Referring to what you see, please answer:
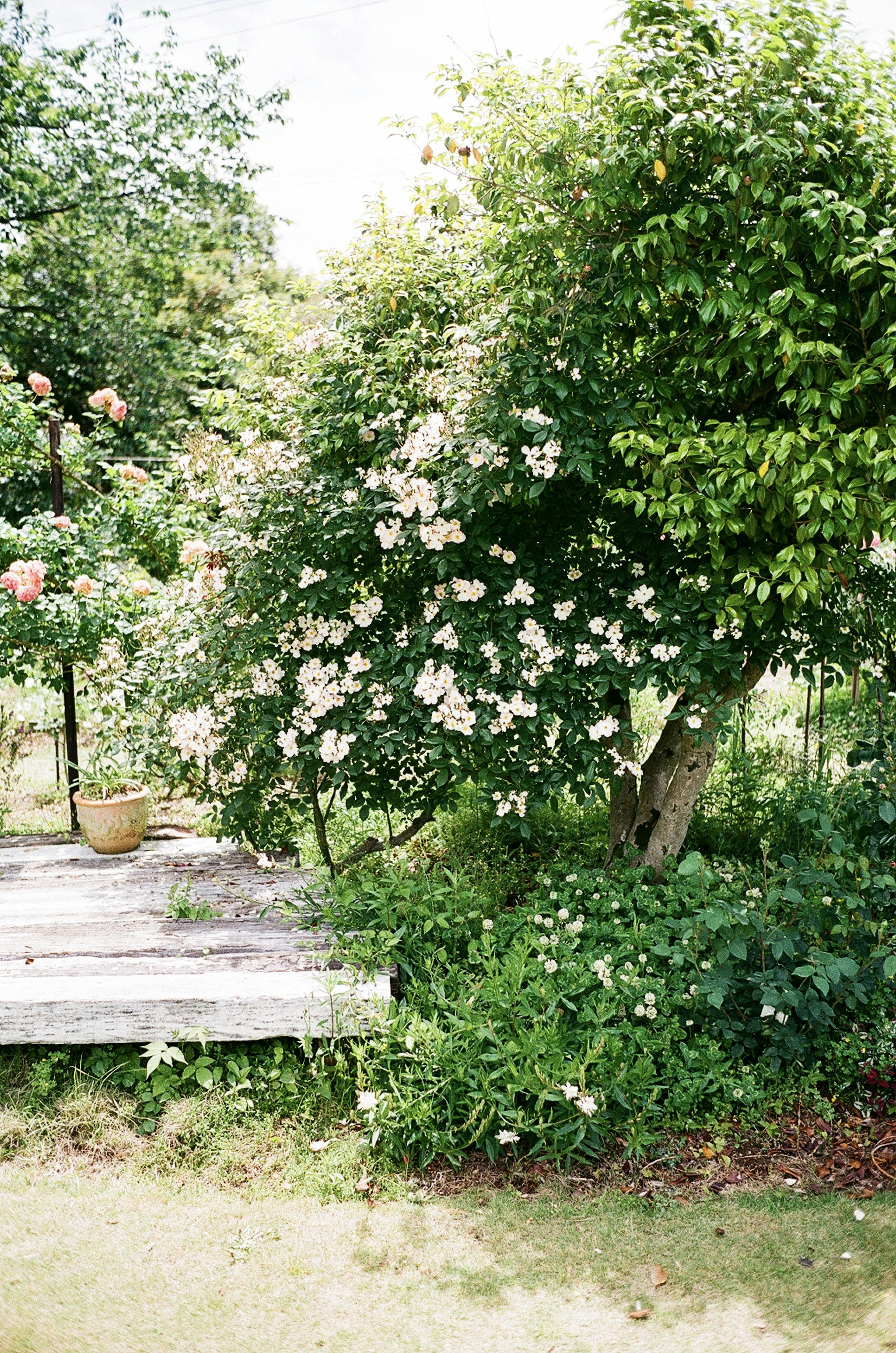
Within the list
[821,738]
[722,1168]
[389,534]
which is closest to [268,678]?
[389,534]

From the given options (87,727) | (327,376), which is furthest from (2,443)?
(327,376)

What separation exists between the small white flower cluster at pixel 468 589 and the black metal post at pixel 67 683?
2.24m

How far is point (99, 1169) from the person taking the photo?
2.58 meters

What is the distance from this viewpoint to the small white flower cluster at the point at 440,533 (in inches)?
112

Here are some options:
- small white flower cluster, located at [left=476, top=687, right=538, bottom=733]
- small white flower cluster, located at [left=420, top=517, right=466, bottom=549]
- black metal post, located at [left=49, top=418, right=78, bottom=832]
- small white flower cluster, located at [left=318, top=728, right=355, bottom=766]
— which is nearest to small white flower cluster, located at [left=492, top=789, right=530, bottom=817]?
small white flower cluster, located at [left=476, top=687, right=538, bottom=733]

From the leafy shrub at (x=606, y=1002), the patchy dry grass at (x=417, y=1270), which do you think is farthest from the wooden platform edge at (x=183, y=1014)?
the patchy dry grass at (x=417, y=1270)

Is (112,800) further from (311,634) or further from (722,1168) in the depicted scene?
(722,1168)

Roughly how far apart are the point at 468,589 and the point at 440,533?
230mm

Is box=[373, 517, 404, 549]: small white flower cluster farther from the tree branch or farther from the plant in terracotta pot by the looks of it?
the plant in terracotta pot

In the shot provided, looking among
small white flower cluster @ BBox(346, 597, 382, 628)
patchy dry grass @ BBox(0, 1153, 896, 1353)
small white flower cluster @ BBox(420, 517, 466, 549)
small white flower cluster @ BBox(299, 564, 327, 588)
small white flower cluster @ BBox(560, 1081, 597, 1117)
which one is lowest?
patchy dry grass @ BBox(0, 1153, 896, 1353)

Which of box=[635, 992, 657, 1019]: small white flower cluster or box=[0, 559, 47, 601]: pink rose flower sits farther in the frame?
box=[0, 559, 47, 601]: pink rose flower

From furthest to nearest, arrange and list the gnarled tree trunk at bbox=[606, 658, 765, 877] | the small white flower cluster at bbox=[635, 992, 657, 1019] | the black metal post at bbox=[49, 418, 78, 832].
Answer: the black metal post at bbox=[49, 418, 78, 832], the gnarled tree trunk at bbox=[606, 658, 765, 877], the small white flower cluster at bbox=[635, 992, 657, 1019]

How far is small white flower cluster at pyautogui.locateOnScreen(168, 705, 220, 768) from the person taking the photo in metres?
3.27

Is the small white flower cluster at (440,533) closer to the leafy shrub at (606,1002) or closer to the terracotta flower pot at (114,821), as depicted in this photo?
the leafy shrub at (606,1002)
